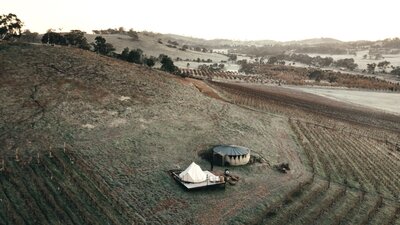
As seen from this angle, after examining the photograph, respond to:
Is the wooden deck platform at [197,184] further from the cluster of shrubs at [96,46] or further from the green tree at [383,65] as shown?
the green tree at [383,65]

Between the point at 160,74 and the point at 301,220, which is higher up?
the point at 160,74

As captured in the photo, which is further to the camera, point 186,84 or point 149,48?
point 149,48

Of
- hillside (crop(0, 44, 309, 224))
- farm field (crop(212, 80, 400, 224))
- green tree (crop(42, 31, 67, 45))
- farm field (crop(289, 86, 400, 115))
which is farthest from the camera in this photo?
farm field (crop(289, 86, 400, 115))

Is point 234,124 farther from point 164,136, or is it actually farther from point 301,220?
point 301,220

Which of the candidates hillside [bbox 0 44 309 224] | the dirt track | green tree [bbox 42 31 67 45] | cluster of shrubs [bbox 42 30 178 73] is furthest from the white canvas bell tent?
green tree [bbox 42 31 67 45]

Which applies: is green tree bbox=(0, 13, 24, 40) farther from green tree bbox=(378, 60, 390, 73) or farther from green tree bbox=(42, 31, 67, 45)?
green tree bbox=(378, 60, 390, 73)

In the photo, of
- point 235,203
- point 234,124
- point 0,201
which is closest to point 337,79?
point 234,124

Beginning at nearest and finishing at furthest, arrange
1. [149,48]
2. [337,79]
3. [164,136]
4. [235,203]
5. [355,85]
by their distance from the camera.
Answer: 1. [235,203]
2. [164,136]
3. [355,85]
4. [337,79]
5. [149,48]

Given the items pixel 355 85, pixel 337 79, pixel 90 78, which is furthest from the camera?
pixel 337 79
